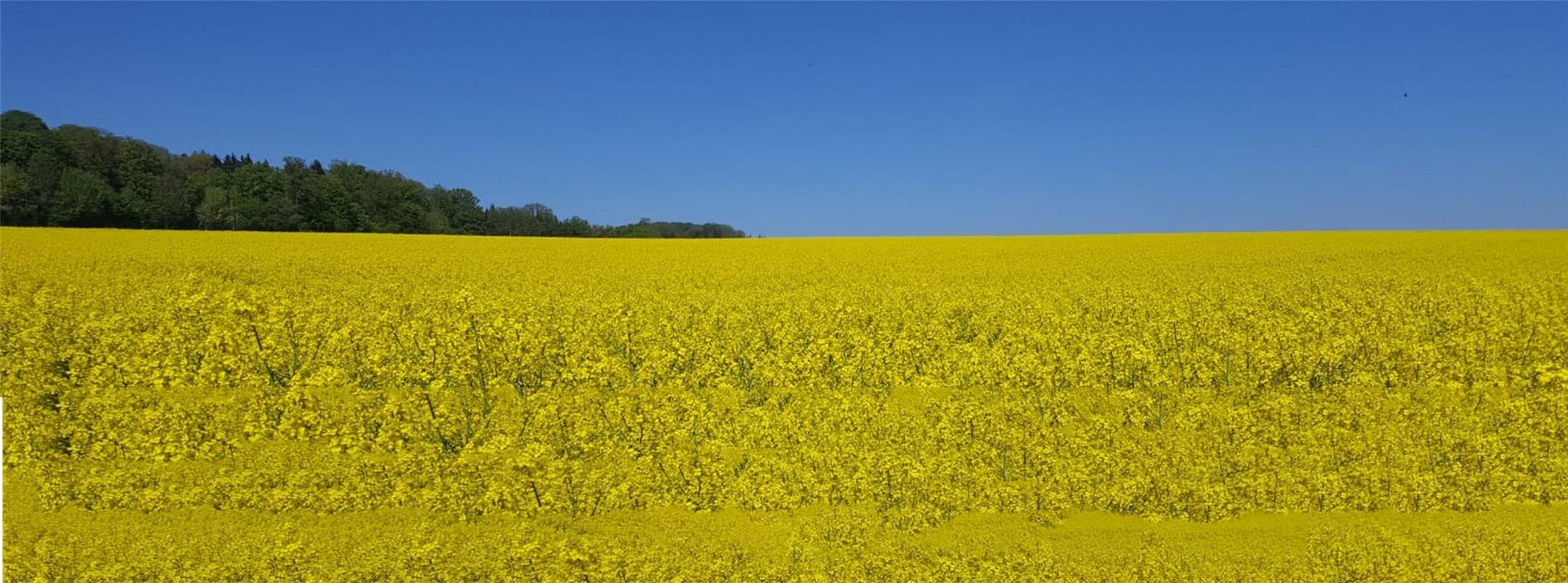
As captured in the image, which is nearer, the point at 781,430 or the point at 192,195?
the point at 781,430

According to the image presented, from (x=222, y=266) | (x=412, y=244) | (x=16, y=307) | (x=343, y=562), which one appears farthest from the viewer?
(x=412, y=244)

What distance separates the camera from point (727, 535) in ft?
31.8

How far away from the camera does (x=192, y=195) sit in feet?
194

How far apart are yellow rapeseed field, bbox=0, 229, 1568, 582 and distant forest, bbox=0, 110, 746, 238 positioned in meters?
41.1

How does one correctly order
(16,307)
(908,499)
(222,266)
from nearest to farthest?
(908,499) → (16,307) → (222,266)

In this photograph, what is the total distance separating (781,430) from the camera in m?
12.1

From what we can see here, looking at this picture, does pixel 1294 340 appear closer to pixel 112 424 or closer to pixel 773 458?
pixel 773 458

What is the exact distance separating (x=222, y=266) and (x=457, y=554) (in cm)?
1613

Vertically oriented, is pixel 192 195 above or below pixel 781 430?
above

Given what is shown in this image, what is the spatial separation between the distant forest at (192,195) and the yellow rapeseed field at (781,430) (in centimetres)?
4114

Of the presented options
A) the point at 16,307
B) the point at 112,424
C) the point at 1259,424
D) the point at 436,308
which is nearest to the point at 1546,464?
the point at 1259,424

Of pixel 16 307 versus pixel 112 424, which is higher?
pixel 16 307

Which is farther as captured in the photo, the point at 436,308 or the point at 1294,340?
the point at 436,308

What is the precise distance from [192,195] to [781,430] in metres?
61.5
